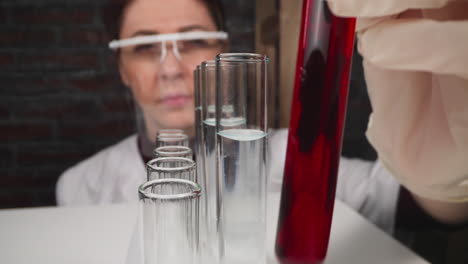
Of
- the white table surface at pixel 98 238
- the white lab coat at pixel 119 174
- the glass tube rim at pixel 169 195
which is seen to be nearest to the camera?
the glass tube rim at pixel 169 195

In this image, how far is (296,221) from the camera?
0.40m

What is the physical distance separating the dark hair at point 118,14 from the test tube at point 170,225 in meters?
0.77

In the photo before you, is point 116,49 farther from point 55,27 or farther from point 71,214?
point 71,214

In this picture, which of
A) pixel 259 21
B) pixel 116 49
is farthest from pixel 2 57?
pixel 259 21

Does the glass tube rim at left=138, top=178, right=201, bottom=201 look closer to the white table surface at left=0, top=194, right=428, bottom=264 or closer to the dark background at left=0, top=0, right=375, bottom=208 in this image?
the white table surface at left=0, top=194, right=428, bottom=264

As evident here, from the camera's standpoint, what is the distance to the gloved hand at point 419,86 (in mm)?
Answer: 304

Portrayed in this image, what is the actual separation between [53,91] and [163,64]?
306 mm

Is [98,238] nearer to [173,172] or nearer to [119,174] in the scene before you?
[173,172]

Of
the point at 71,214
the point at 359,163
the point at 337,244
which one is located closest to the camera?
the point at 337,244

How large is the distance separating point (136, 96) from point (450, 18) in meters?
0.81

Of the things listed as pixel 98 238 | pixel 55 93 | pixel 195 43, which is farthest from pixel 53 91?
pixel 98 238

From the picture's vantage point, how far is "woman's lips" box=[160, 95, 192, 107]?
0.99 meters

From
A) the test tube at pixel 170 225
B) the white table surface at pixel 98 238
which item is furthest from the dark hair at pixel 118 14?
the test tube at pixel 170 225

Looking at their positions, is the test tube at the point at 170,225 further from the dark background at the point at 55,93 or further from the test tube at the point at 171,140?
the dark background at the point at 55,93
